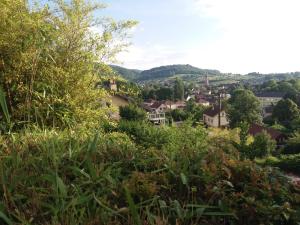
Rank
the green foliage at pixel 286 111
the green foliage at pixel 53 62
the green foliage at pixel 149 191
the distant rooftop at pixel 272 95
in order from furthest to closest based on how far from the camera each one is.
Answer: the distant rooftop at pixel 272 95 < the green foliage at pixel 286 111 < the green foliage at pixel 53 62 < the green foliage at pixel 149 191

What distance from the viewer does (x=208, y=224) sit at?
1.55 metres

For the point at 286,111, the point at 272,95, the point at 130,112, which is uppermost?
the point at 130,112

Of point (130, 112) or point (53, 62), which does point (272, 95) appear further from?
point (53, 62)

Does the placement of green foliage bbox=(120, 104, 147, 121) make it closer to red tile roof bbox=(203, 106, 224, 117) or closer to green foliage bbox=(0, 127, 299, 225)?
red tile roof bbox=(203, 106, 224, 117)

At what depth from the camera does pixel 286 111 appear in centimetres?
4012

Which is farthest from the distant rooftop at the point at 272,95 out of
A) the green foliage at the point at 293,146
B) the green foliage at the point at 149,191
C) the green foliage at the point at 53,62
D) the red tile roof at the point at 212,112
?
the green foliage at the point at 149,191

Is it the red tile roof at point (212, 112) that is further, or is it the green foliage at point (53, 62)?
the red tile roof at point (212, 112)

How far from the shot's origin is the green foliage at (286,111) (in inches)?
1560

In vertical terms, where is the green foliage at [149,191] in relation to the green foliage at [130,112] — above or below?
above

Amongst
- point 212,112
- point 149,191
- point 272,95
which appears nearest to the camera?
point 149,191

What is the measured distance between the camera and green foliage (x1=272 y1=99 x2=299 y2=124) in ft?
130

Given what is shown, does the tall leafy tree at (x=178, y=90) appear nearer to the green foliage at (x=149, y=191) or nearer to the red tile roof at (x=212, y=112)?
the red tile roof at (x=212, y=112)

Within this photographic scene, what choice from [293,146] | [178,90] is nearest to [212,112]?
[293,146]

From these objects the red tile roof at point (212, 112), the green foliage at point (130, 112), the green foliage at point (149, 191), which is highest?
the green foliage at point (149, 191)
